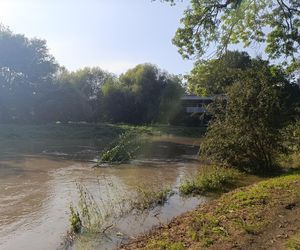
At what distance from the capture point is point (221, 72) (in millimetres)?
16516

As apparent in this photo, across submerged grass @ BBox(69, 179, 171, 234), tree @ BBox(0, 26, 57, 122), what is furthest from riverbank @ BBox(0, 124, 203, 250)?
tree @ BBox(0, 26, 57, 122)

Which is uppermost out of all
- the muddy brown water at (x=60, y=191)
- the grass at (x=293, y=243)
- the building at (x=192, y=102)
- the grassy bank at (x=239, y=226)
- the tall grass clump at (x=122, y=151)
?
the building at (x=192, y=102)

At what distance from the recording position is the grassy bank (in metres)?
7.18

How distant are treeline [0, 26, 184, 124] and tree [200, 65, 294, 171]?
4229 centimetres

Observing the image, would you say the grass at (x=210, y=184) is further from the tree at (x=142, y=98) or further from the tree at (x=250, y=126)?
the tree at (x=142, y=98)

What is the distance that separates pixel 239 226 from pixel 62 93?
53222 mm

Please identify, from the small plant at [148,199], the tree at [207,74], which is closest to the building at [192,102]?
the tree at [207,74]

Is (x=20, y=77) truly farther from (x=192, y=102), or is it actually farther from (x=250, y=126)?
(x=250, y=126)

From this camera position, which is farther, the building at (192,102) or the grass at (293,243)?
the building at (192,102)

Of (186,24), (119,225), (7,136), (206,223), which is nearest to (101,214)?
(119,225)

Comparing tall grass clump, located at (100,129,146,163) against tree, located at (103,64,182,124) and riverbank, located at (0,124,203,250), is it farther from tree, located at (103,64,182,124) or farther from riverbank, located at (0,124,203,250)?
tree, located at (103,64,182,124)

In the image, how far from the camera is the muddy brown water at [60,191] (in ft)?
31.0

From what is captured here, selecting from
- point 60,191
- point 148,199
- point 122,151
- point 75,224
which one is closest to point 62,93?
point 122,151

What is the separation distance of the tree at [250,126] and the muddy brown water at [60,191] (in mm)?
2393
